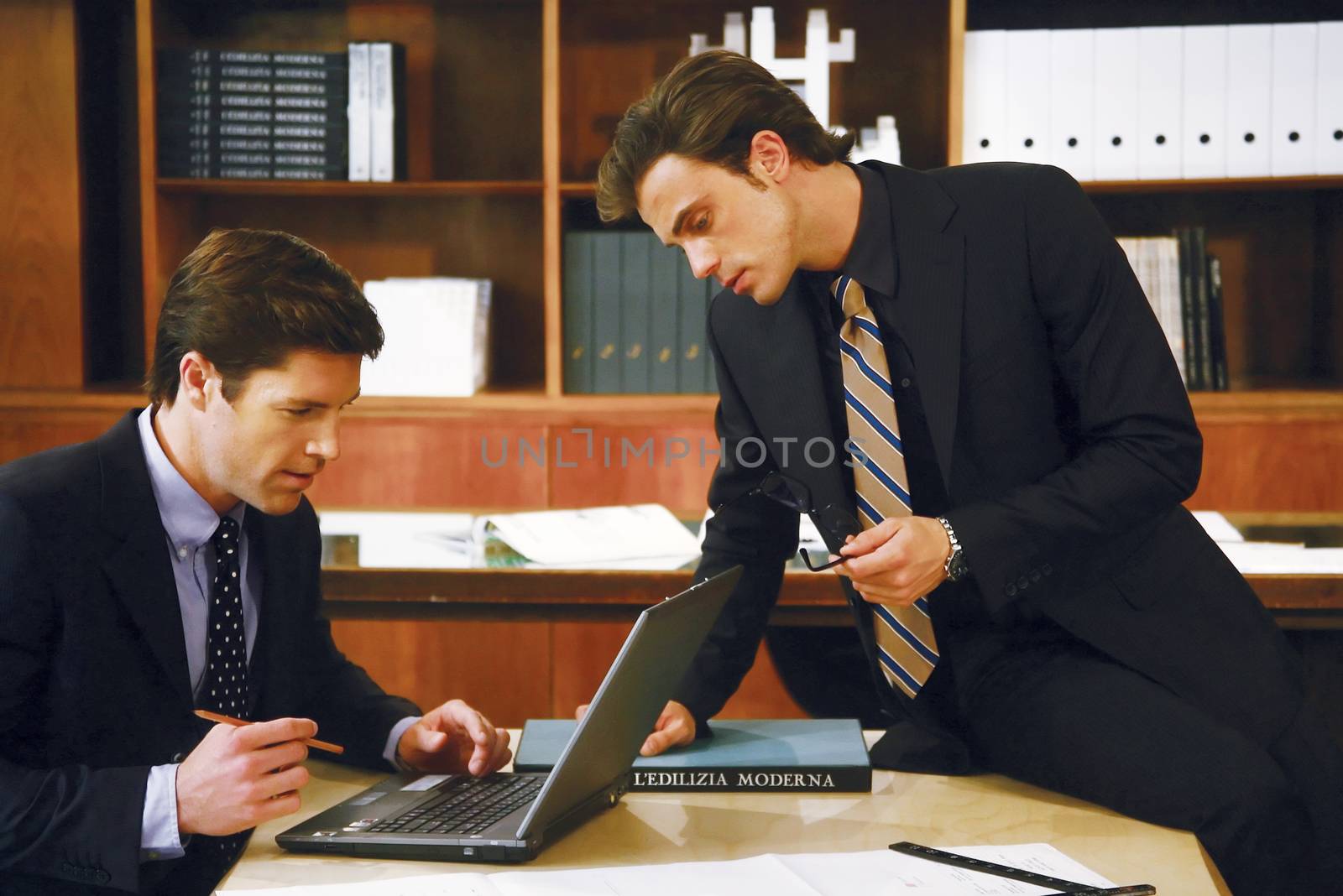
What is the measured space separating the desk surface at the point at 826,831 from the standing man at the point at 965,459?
7 centimetres

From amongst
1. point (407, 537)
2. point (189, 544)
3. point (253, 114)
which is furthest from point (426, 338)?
point (189, 544)

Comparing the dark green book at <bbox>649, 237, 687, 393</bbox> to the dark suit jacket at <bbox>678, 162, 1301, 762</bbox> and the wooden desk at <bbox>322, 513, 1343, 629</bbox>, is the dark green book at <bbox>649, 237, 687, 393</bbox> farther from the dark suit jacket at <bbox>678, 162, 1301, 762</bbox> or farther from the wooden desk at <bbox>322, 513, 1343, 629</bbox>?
the dark suit jacket at <bbox>678, 162, 1301, 762</bbox>

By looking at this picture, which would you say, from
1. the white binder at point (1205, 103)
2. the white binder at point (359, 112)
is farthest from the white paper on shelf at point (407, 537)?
the white binder at point (1205, 103)

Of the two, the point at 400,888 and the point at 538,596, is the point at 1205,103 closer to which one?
the point at 538,596

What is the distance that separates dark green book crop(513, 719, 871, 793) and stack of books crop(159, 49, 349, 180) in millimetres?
2297

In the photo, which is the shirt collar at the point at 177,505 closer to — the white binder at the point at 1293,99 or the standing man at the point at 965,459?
the standing man at the point at 965,459

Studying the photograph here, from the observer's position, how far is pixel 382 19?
351 cm

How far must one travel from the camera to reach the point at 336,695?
1415mm

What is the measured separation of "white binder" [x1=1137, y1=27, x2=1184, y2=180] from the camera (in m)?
3.08

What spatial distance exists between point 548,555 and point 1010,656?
747 millimetres

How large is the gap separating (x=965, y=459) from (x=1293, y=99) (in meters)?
2.15

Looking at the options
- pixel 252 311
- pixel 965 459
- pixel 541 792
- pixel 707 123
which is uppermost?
pixel 707 123

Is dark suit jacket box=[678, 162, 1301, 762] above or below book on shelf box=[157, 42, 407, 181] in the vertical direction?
below

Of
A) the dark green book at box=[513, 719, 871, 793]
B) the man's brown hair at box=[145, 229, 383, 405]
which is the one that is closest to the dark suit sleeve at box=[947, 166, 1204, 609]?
the dark green book at box=[513, 719, 871, 793]
